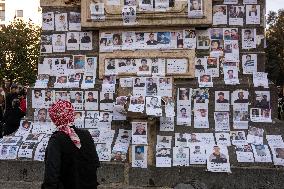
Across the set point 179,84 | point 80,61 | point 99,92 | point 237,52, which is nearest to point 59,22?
point 80,61

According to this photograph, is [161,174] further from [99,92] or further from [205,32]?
[205,32]

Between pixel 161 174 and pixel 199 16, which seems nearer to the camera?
pixel 161 174

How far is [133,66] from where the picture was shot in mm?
8180

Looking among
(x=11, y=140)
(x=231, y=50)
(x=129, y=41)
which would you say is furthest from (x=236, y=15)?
(x=11, y=140)

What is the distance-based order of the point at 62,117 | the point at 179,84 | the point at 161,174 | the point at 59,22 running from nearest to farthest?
the point at 62,117
the point at 161,174
the point at 179,84
the point at 59,22

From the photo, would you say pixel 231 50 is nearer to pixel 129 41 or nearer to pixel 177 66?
pixel 177 66

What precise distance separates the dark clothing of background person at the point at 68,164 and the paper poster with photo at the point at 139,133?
2.58m

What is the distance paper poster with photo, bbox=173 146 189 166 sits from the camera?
23.6 ft

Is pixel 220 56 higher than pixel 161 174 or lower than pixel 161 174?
higher

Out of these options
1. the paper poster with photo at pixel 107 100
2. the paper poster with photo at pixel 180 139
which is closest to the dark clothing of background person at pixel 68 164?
the paper poster with photo at pixel 180 139

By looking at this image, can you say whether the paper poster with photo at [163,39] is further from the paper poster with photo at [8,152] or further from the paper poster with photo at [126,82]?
the paper poster with photo at [8,152]

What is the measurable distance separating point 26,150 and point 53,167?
133 inches

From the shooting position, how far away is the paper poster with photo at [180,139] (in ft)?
24.7

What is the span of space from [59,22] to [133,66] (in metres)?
1.42
